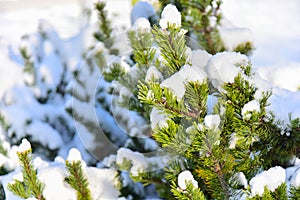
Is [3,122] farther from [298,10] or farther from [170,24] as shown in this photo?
[298,10]

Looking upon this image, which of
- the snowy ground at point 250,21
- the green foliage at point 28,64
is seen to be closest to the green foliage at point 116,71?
the green foliage at point 28,64

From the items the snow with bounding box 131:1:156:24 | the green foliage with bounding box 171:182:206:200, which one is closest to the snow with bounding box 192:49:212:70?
the green foliage with bounding box 171:182:206:200

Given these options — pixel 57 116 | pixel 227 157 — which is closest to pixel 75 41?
pixel 57 116

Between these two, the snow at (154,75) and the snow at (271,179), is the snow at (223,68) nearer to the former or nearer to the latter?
the snow at (154,75)

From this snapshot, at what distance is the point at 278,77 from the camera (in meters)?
3.62

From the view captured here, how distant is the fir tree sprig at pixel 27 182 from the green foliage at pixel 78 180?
0.41ft

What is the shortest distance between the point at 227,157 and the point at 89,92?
1395 millimetres

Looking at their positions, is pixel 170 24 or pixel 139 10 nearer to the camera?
pixel 170 24

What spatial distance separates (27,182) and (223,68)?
80cm

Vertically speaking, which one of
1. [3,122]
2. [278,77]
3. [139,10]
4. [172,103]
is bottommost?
[3,122]

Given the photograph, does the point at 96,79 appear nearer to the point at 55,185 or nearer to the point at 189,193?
the point at 55,185

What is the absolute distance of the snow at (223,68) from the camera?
1.25 metres

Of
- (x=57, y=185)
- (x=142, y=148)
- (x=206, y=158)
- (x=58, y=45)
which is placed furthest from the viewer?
(x=58, y=45)

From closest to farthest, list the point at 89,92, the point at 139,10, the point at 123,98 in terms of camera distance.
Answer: the point at 123,98 → the point at 139,10 → the point at 89,92
